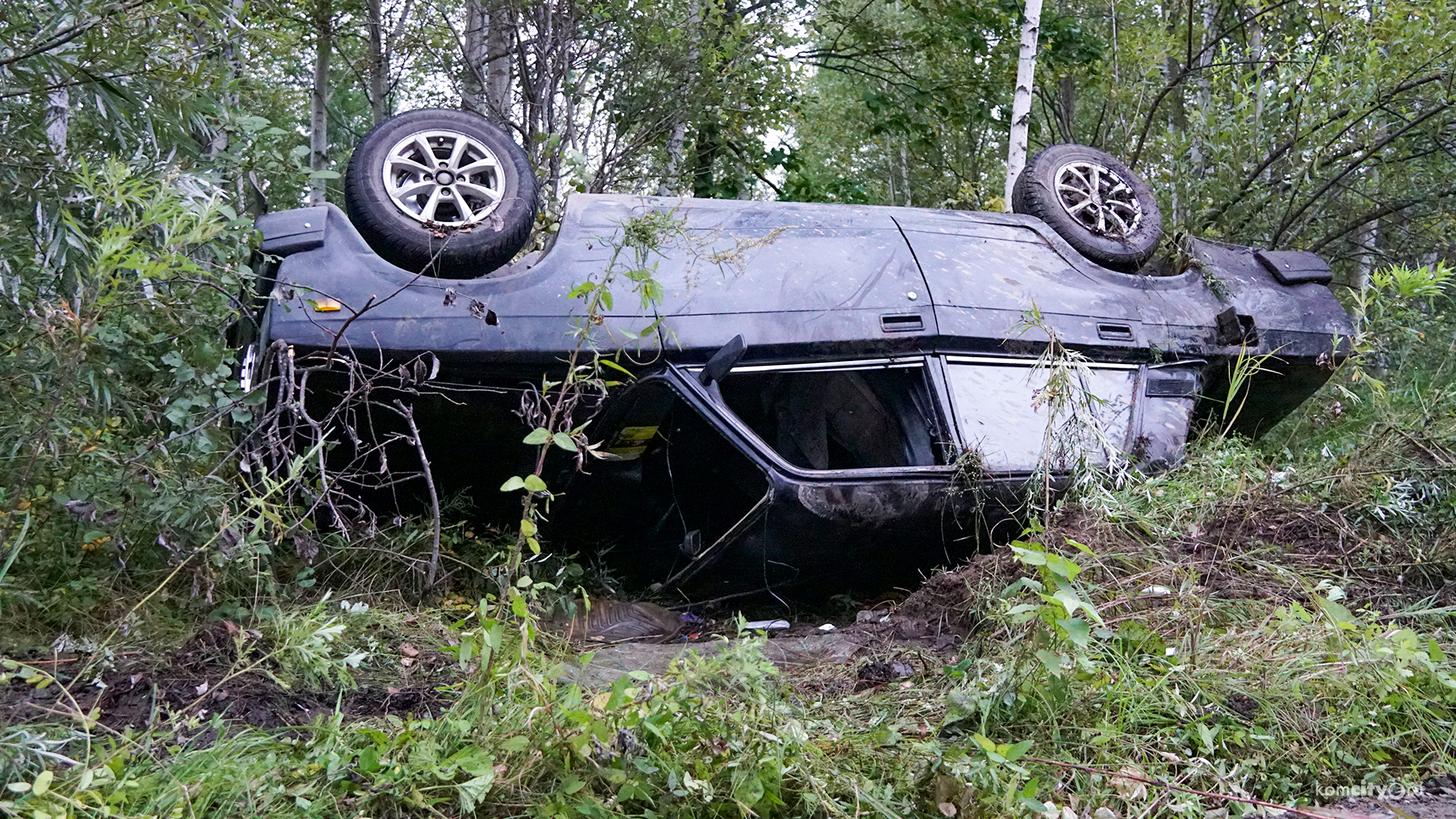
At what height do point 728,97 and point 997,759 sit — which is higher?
point 728,97

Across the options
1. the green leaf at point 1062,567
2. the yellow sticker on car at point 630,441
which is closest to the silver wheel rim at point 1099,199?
the yellow sticker on car at point 630,441

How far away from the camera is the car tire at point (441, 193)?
4008 mm

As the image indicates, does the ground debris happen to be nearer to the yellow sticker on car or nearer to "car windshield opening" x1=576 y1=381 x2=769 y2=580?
"car windshield opening" x1=576 y1=381 x2=769 y2=580

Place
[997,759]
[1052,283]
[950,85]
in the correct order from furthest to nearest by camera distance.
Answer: [950,85]
[1052,283]
[997,759]

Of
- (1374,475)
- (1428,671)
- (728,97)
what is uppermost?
(728,97)

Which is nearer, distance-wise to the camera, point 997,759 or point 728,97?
point 997,759

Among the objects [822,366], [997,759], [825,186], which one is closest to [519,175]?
[822,366]

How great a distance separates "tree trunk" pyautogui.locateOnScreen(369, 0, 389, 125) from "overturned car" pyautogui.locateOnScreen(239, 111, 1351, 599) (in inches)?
261

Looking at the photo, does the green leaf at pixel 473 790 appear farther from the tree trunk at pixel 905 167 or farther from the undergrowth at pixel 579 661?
the tree trunk at pixel 905 167

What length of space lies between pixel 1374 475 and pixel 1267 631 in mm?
1145

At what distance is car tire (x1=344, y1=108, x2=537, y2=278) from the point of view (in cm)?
401

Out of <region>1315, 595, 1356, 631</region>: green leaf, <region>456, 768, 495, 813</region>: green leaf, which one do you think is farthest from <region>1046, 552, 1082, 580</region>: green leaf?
<region>456, 768, 495, 813</region>: green leaf

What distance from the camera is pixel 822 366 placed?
4.08m

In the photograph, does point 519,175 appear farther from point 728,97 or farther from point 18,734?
point 728,97
